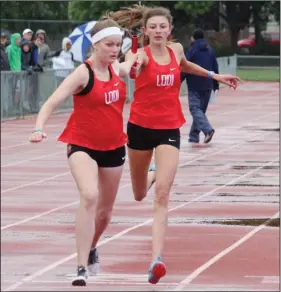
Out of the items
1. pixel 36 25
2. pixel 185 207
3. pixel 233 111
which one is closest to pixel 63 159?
pixel 185 207

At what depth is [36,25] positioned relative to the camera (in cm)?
4391

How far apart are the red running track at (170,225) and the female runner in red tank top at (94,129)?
1.81ft

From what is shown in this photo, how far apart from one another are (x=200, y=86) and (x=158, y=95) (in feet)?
39.6

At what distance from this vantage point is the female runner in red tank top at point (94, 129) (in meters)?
8.74

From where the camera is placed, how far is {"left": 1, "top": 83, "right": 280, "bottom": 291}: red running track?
9.36m

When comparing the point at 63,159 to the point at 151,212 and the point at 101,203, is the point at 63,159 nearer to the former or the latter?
the point at 151,212

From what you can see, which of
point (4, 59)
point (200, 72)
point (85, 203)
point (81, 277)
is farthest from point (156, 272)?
point (4, 59)

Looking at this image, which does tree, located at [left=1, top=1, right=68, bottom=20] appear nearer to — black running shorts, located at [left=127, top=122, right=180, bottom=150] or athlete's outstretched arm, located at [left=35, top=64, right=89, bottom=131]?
black running shorts, located at [left=127, top=122, right=180, bottom=150]

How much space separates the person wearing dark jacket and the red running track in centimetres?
Answer: 32

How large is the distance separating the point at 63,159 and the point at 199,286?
1082cm

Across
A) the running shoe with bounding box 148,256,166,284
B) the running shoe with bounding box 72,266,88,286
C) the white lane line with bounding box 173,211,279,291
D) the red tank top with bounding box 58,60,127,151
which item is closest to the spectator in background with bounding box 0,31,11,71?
the white lane line with bounding box 173,211,279,291

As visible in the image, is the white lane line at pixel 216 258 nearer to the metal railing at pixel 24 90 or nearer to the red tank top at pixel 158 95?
the red tank top at pixel 158 95

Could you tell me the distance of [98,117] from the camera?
29.5ft

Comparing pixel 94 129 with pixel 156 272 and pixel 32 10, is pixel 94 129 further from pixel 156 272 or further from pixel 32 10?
pixel 32 10
